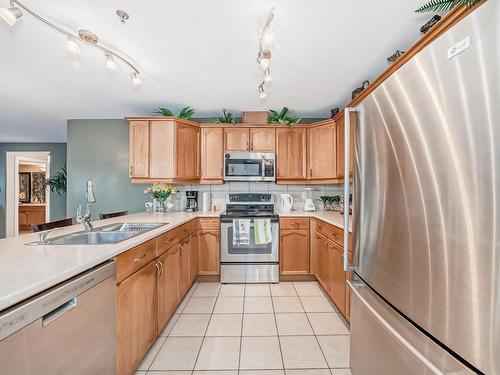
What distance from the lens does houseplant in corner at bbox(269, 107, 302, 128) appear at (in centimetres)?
328

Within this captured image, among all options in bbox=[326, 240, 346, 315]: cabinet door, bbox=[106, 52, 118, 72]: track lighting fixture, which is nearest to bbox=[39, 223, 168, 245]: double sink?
bbox=[106, 52, 118, 72]: track lighting fixture

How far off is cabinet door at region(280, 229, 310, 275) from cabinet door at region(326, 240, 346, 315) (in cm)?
60

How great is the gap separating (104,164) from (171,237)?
2387 millimetres

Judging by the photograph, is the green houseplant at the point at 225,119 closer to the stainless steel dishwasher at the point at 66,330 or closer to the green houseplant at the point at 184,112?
the green houseplant at the point at 184,112

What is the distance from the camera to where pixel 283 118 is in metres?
3.32

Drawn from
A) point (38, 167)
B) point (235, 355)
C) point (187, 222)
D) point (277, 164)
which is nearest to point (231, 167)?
point (277, 164)

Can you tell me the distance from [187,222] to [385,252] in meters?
2.10

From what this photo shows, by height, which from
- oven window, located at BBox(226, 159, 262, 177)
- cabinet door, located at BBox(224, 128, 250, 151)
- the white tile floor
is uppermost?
cabinet door, located at BBox(224, 128, 250, 151)

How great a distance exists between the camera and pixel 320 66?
2184mm

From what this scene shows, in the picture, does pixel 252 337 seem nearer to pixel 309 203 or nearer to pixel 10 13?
pixel 309 203

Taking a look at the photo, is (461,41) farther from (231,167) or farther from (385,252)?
(231,167)

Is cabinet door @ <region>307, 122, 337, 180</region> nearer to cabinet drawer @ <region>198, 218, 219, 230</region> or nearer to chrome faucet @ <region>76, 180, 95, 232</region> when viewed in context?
cabinet drawer @ <region>198, 218, 219, 230</region>

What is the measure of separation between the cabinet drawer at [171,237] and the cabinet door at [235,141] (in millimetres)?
1260

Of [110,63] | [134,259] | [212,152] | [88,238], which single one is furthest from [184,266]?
[110,63]
